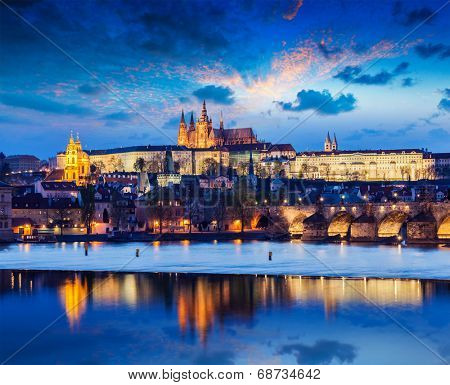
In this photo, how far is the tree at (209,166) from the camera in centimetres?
11350

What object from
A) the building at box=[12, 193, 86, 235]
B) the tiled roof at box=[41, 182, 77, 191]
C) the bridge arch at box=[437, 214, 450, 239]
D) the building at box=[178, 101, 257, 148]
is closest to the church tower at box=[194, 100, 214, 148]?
the building at box=[178, 101, 257, 148]

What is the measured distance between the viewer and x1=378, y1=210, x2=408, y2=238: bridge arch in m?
40.8

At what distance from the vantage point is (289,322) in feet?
54.3

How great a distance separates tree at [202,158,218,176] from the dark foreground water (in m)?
89.0

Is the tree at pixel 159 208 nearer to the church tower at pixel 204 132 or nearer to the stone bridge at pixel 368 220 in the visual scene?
the stone bridge at pixel 368 220

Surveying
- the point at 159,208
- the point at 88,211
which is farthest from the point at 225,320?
the point at 159,208

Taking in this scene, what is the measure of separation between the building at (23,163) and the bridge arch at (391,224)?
110 metres

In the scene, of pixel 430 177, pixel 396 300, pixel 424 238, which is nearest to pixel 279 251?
pixel 424 238

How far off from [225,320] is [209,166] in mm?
101301

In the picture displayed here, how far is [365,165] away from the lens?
5074 inches

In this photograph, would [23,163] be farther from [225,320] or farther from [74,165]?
[225,320]

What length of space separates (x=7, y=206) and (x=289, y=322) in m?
26.9

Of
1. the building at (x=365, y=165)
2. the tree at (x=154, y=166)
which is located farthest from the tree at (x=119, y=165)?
the building at (x=365, y=165)
